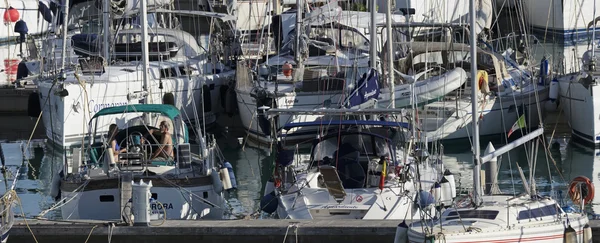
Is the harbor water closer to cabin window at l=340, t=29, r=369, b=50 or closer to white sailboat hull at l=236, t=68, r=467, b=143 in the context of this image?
white sailboat hull at l=236, t=68, r=467, b=143

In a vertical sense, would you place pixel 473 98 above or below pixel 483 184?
above

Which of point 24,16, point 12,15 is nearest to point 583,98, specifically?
point 12,15

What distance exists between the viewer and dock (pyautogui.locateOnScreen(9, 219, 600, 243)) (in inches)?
828

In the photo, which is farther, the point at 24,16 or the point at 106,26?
the point at 24,16

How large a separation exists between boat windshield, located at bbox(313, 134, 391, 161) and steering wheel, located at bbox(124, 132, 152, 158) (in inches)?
115

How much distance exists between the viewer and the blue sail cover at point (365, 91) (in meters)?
30.8

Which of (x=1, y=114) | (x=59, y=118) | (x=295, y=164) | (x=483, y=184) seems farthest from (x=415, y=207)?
(x=1, y=114)

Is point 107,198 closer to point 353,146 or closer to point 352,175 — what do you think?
point 352,175

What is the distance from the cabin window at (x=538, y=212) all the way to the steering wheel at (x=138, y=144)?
754 cm

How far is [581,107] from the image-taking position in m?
34.5

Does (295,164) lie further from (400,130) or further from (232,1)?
(232,1)

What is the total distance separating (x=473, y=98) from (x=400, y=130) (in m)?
4.89

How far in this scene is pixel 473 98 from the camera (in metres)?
21.5

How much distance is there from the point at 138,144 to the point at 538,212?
26.4 feet
